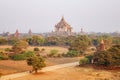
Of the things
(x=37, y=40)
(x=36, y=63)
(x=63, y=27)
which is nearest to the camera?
(x=36, y=63)

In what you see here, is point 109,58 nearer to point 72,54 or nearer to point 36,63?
point 36,63

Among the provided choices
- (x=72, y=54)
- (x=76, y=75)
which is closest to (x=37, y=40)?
(x=72, y=54)

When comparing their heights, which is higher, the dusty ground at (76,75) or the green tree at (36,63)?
the green tree at (36,63)

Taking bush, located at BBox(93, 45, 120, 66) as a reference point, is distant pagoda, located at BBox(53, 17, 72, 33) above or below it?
above

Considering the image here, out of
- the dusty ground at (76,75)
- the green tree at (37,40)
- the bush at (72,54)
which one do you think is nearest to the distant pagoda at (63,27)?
the green tree at (37,40)

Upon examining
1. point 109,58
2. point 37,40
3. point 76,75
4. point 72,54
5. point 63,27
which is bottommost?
point 76,75

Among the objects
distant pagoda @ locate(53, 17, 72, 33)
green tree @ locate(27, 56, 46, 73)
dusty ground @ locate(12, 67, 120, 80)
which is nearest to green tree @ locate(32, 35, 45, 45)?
distant pagoda @ locate(53, 17, 72, 33)

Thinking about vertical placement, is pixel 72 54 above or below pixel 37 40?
below

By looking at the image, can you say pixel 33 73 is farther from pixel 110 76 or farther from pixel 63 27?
pixel 63 27

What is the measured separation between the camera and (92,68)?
1323 inches

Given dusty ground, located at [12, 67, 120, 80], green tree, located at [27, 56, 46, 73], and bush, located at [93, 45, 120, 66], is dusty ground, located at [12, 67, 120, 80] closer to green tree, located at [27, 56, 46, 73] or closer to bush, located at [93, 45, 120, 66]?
green tree, located at [27, 56, 46, 73]

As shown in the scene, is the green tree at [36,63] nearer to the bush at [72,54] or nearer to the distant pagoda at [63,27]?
the bush at [72,54]

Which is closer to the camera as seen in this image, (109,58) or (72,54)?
(109,58)

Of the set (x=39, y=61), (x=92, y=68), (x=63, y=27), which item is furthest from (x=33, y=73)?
(x=63, y=27)
